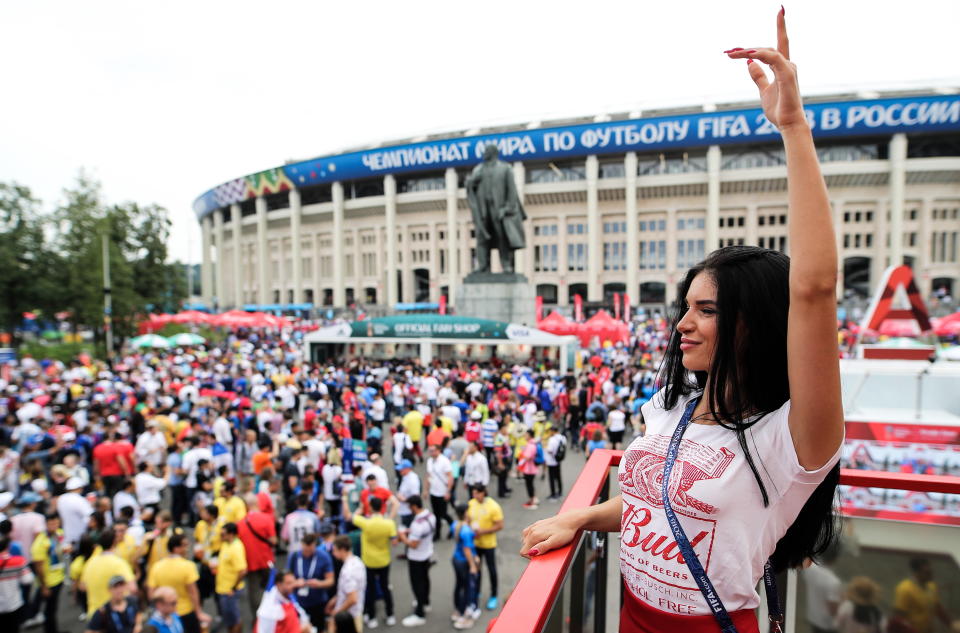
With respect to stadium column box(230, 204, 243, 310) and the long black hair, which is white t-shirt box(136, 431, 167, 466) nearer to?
the long black hair

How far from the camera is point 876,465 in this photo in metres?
6.23

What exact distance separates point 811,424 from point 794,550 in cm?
46

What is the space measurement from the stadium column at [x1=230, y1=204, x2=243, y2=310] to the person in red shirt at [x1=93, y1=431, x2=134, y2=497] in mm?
60535

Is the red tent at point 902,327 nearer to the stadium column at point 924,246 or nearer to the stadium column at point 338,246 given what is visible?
the stadium column at point 924,246

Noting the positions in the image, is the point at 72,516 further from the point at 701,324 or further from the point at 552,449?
the point at 701,324

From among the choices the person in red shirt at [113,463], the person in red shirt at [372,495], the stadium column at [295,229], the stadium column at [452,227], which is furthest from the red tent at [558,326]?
the stadium column at [295,229]

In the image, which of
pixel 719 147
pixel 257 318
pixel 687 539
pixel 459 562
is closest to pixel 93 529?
pixel 459 562

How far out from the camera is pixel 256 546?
512cm

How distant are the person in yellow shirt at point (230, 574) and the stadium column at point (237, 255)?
64.2m

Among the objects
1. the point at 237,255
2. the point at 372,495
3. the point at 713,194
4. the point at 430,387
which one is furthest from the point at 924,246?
the point at 237,255

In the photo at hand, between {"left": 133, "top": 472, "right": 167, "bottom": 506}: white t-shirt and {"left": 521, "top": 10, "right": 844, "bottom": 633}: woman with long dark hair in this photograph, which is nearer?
{"left": 521, "top": 10, "right": 844, "bottom": 633}: woman with long dark hair

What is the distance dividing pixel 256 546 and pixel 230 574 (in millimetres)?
331

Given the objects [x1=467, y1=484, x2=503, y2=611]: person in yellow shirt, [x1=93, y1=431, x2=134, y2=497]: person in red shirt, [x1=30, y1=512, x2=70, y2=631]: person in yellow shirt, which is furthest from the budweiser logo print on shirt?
[x1=93, y1=431, x2=134, y2=497]: person in red shirt

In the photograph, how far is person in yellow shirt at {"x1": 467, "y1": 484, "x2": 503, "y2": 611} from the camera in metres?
5.56
